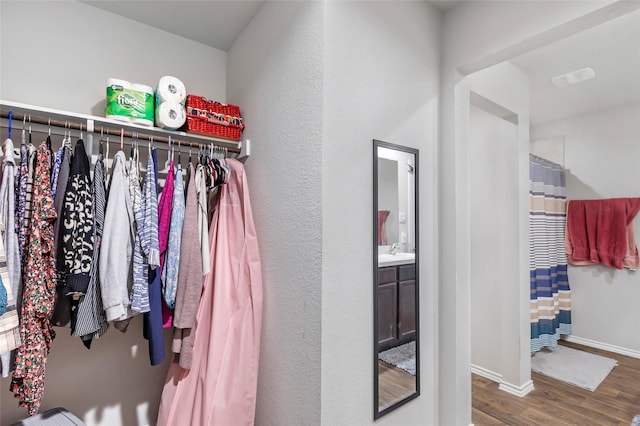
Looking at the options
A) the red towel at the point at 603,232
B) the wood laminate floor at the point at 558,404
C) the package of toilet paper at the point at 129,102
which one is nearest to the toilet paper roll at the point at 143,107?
the package of toilet paper at the point at 129,102

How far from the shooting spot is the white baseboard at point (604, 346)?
3.34 m

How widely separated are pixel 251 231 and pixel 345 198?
0.58 meters

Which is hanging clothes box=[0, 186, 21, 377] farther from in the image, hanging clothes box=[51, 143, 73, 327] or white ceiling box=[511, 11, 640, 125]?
white ceiling box=[511, 11, 640, 125]

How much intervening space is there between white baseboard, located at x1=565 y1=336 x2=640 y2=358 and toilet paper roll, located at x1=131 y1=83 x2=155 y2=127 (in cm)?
478

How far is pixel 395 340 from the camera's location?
153cm

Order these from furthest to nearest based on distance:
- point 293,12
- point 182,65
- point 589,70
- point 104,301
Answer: point 589,70 < point 182,65 < point 293,12 < point 104,301

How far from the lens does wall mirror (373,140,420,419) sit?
57.6 inches

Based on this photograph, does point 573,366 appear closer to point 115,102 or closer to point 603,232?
point 603,232

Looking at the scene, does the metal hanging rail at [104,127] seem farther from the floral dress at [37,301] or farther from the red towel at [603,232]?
the red towel at [603,232]

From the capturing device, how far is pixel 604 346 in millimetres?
3512

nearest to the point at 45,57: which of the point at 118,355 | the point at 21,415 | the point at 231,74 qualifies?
the point at 231,74

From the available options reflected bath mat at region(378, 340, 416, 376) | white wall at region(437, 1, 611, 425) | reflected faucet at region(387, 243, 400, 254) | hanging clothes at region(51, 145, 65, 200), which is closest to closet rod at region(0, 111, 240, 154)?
hanging clothes at region(51, 145, 65, 200)

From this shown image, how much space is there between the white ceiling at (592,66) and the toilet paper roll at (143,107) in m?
2.52

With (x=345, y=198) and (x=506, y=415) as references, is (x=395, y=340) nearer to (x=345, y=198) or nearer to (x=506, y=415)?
(x=345, y=198)
